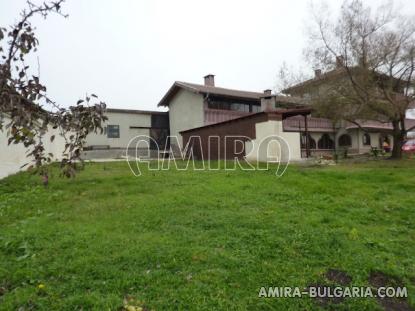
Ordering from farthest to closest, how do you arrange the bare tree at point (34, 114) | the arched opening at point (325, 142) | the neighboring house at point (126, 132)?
the arched opening at point (325, 142) < the neighboring house at point (126, 132) < the bare tree at point (34, 114)

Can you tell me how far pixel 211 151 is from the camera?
17.3m

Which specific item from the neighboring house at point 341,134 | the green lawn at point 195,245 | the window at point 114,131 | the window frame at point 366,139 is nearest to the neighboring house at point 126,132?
the window at point 114,131

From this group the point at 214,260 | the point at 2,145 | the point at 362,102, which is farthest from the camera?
the point at 362,102

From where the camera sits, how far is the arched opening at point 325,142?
26462 millimetres

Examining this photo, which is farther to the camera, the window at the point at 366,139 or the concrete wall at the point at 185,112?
the window at the point at 366,139

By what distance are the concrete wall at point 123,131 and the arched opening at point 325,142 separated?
14.6 meters

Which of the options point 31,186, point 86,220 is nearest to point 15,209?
point 86,220

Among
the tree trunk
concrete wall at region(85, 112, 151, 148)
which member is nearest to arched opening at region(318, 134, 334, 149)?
the tree trunk

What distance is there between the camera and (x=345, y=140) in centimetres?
2770

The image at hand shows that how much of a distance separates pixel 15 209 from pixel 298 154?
11.1 meters

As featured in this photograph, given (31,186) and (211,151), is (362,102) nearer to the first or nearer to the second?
(211,151)

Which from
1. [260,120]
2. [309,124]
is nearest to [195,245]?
[260,120]

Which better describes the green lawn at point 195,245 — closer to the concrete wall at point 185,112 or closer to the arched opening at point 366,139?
the concrete wall at point 185,112

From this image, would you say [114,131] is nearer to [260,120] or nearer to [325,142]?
[260,120]
